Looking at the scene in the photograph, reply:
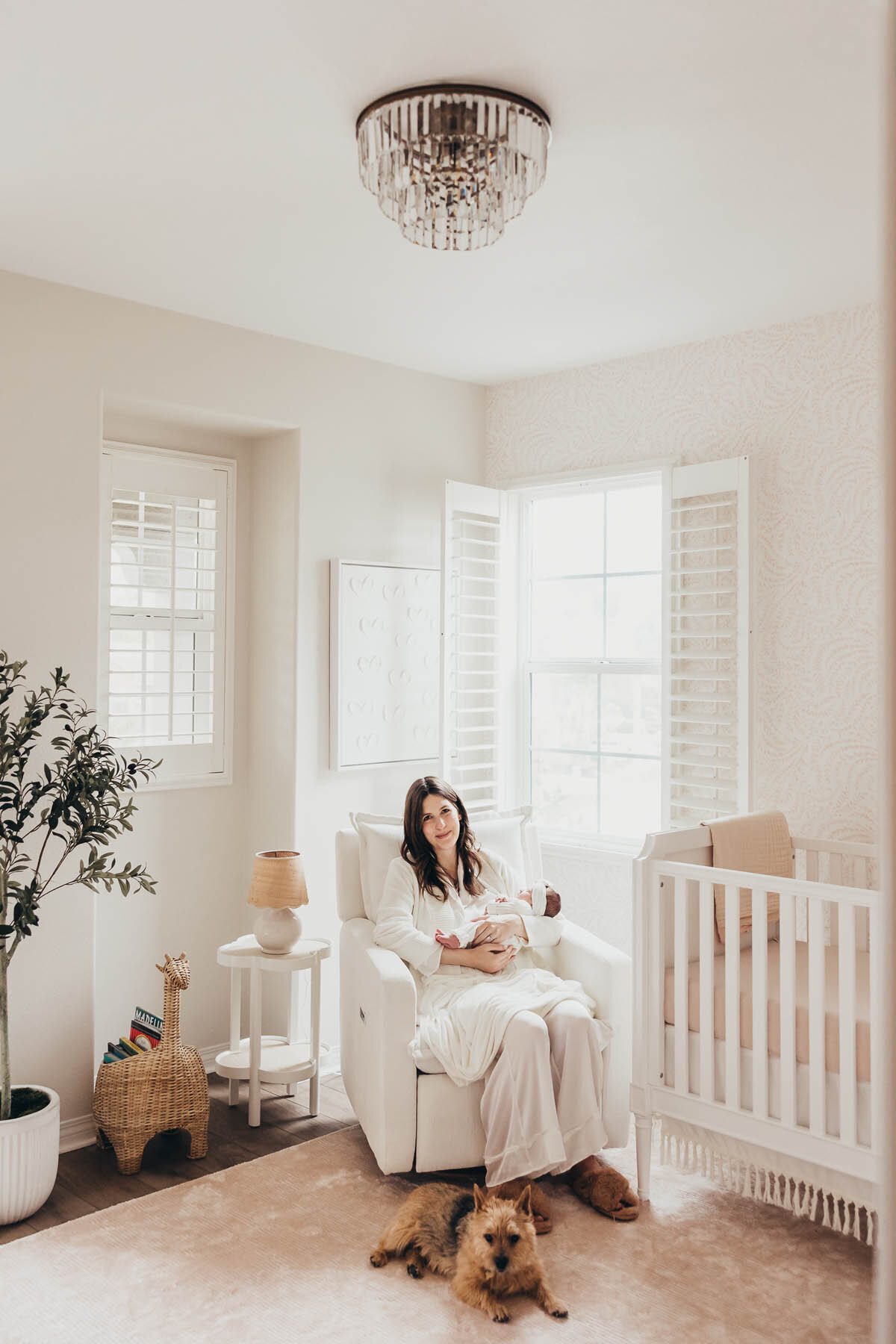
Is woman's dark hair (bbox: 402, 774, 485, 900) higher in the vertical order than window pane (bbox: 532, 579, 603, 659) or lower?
lower

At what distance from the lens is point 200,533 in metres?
3.90

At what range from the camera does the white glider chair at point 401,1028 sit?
9.00 ft

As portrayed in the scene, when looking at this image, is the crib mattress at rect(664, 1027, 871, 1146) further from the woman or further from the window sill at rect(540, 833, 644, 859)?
the window sill at rect(540, 833, 644, 859)

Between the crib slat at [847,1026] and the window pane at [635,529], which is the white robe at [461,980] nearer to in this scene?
the crib slat at [847,1026]

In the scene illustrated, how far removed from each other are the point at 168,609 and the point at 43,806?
91 cm

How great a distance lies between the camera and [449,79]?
6.68ft

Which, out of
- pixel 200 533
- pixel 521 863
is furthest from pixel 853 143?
pixel 200 533

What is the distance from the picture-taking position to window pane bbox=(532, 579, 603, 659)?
13.7ft

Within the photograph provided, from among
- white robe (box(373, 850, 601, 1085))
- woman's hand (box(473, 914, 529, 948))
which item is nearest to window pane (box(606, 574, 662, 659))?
white robe (box(373, 850, 601, 1085))

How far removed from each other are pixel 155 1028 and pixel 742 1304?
183cm

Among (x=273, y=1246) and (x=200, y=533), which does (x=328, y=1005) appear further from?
(x=200, y=533)

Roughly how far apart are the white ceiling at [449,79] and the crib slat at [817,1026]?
5.74ft

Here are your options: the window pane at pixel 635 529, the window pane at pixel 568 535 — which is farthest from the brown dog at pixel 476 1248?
the window pane at pixel 568 535

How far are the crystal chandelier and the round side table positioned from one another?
222cm
